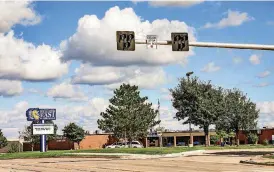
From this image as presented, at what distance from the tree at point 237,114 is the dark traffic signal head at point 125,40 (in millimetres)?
54392

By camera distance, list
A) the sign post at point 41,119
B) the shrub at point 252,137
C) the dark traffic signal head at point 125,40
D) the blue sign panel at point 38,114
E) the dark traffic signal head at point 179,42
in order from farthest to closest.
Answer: the shrub at point 252,137 → the blue sign panel at point 38,114 → the sign post at point 41,119 → the dark traffic signal head at point 179,42 → the dark traffic signal head at point 125,40

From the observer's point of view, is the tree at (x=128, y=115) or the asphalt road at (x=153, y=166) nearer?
the asphalt road at (x=153, y=166)

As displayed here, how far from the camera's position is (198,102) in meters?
66.3

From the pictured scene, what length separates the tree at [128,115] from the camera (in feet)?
244

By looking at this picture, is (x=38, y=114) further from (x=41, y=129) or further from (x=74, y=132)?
(x=74, y=132)

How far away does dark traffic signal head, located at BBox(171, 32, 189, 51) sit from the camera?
19.2 metres

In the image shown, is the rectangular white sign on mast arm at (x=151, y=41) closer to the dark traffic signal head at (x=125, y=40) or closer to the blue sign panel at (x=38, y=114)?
the dark traffic signal head at (x=125, y=40)

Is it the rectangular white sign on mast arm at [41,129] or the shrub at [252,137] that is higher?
the rectangular white sign on mast arm at [41,129]

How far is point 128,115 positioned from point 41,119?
15.9m

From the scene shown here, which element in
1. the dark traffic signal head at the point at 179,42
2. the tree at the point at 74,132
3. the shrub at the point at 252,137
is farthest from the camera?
the tree at the point at 74,132

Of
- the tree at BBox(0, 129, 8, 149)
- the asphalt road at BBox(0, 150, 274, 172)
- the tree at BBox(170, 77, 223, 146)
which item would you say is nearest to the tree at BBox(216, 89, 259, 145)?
the tree at BBox(170, 77, 223, 146)

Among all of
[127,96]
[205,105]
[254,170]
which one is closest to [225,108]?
[205,105]

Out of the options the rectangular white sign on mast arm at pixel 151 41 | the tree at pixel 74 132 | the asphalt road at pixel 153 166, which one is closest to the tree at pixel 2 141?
the tree at pixel 74 132

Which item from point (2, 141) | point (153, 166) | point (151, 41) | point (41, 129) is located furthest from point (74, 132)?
point (151, 41)
